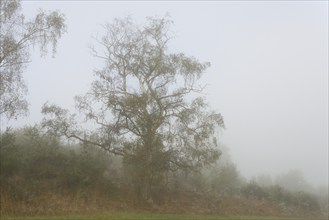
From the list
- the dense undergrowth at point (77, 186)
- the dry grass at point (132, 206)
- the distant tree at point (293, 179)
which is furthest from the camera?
the distant tree at point (293, 179)

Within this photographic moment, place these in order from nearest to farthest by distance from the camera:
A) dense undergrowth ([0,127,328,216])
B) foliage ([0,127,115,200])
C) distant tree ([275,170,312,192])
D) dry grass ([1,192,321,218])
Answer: dry grass ([1,192,321,218]), dense undergrowth ([0,127,328,216]), foliage ([0,127,115,200]), distant tree ([275,170,312,192])

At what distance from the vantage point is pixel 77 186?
79.5ft

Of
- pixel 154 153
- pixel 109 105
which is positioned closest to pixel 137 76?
pixel 109 105

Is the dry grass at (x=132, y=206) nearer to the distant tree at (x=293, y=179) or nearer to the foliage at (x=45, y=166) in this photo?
the foliage at (x=45, y=166)

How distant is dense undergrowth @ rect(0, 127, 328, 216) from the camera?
20.9 m

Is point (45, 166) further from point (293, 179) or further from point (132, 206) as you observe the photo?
point (293, 179)

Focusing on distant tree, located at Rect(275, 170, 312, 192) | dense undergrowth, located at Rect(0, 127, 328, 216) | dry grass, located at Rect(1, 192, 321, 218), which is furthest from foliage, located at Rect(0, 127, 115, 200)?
distant tree, located at Rect(275, 170, 312, 192)

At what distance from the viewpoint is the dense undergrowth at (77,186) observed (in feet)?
68.5

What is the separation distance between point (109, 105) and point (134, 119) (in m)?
1.97

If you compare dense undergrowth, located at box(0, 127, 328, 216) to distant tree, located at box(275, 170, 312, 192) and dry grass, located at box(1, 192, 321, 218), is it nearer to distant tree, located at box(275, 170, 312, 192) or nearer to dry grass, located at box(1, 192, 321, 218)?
dry grass, located at box(1, 192, 321, 218)

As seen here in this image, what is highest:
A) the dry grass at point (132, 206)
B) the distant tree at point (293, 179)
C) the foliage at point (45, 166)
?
the distant tree at point (293, 179)

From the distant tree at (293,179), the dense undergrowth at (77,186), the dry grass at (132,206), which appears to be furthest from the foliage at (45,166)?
the distant tree at (293,179)

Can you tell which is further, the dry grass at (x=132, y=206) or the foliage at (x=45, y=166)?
the foliage at (x=45, y=166)

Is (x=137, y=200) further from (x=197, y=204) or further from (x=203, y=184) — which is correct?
(x=203, y=184)
